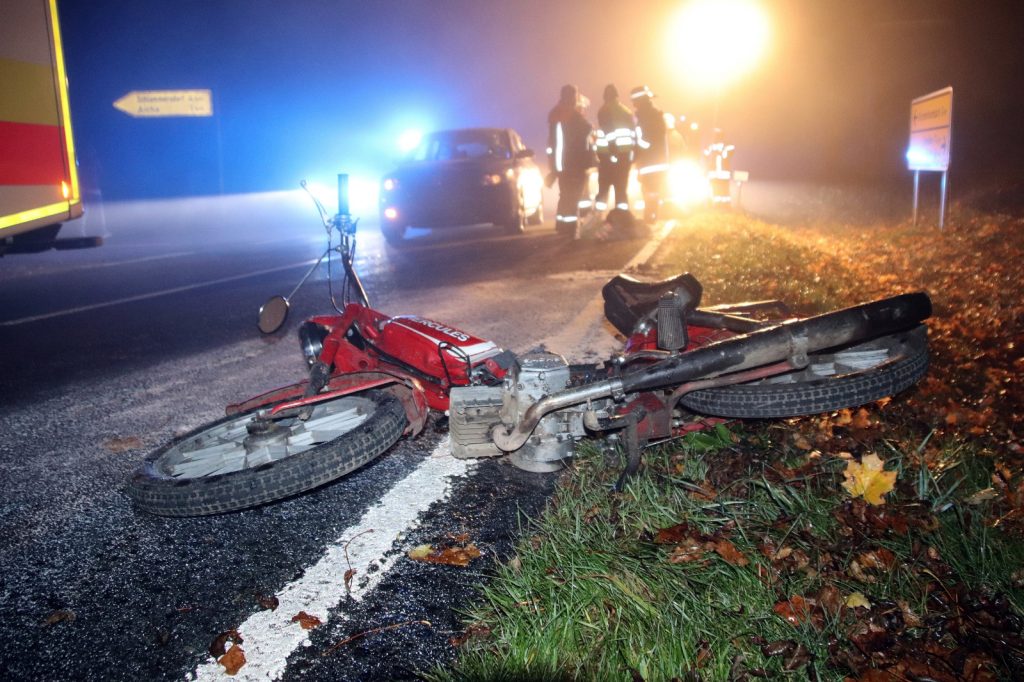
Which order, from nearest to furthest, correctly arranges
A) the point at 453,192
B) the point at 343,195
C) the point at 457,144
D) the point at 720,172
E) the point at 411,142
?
the point at 343,195
the point at 453,192
the point at 457,144
the point at 720,172
the point at 411,142

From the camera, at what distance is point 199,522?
126 inches

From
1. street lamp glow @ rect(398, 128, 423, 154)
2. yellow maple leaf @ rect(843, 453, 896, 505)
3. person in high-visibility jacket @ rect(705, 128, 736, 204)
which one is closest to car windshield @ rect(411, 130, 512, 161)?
street lamp glow @ rect(398, 128, 423, 154)

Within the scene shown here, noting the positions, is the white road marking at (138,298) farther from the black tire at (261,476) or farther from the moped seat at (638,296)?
the moped seat at (638,296)

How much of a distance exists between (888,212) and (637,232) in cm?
654

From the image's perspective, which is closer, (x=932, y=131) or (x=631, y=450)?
(x=631, y=450)

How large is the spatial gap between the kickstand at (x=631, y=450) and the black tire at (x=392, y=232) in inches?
428

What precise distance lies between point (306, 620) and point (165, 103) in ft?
92.6

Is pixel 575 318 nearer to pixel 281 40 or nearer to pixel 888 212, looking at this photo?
pixel 888 212

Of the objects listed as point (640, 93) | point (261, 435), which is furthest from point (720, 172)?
point (261, 435)

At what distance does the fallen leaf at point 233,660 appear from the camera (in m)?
2.31

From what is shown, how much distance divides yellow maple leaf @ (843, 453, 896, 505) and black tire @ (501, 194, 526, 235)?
1155cm

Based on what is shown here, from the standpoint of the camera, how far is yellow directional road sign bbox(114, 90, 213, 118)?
1021 inches

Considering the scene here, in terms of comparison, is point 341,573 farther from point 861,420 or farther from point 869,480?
point 861,420

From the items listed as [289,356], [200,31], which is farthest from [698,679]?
[200,31]
